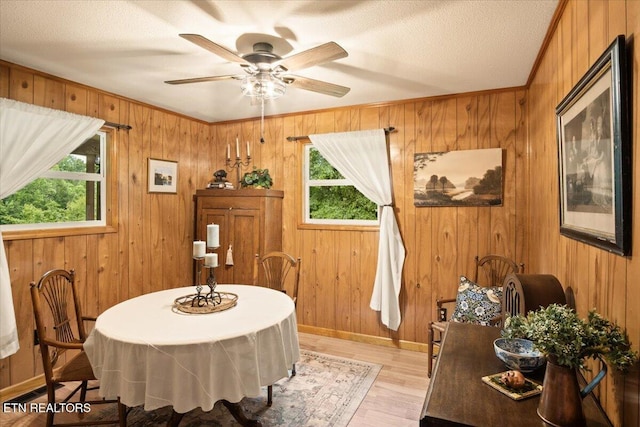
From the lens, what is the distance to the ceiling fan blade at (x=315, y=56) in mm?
1774

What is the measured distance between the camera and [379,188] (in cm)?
342

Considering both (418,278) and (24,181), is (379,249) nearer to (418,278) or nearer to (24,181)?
(418,278)

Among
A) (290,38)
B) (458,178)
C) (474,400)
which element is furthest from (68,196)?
(458,178)

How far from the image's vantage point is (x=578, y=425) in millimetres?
979

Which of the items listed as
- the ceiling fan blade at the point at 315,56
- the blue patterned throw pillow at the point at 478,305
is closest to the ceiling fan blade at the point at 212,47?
the ceiling fan blade at the point at 315,56

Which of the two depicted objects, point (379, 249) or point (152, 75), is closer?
point (152, 75)

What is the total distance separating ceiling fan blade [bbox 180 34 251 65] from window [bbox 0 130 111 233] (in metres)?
1.93

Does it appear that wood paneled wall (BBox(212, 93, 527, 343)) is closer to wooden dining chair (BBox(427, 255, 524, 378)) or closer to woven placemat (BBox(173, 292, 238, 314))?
wooden dining chair (BBox(427, 255, 524, 378))

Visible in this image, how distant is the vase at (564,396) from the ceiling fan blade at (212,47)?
189cm

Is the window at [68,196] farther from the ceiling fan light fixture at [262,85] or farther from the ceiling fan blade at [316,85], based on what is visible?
the ceiling fan blade at [316,85]

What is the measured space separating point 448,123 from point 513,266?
138 centimetres

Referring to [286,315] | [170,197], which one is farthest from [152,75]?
[286,315]

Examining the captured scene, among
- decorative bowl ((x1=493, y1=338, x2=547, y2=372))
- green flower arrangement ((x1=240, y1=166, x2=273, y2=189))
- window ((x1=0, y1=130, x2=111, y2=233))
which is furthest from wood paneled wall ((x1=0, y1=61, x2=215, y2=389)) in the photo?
decorative bowl ((x1=493, y1=338, x2=547, y2=372))

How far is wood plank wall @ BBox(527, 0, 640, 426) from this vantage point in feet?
3.26
